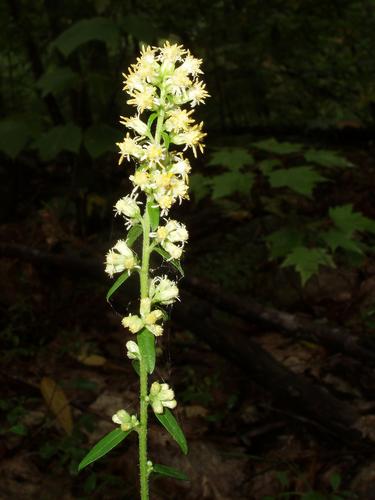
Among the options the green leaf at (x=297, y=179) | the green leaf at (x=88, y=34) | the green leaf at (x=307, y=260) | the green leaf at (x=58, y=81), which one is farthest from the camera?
the green leaf at (x=58, y=81)

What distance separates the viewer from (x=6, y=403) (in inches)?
151

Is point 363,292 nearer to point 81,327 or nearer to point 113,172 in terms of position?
point 81,327

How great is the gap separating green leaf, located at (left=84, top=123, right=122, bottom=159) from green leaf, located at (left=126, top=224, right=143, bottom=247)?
11.1 ft

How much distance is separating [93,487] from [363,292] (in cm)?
306

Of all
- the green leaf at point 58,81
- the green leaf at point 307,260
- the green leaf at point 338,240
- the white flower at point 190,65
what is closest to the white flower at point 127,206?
the white flower at point 190,65

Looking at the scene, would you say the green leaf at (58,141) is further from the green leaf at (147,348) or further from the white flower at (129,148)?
the green leaf at (147,348)

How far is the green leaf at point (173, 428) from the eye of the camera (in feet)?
6.04

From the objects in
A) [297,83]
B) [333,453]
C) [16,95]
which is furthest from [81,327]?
[297,83]

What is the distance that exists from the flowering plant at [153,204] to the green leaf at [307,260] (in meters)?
2.49

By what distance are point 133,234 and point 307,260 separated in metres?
2.74

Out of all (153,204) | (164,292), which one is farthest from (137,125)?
(164,292)

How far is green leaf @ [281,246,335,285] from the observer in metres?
4.31

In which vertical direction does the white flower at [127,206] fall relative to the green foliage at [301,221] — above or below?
above

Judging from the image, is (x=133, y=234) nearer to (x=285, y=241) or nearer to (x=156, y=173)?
(x=156, y=173)
